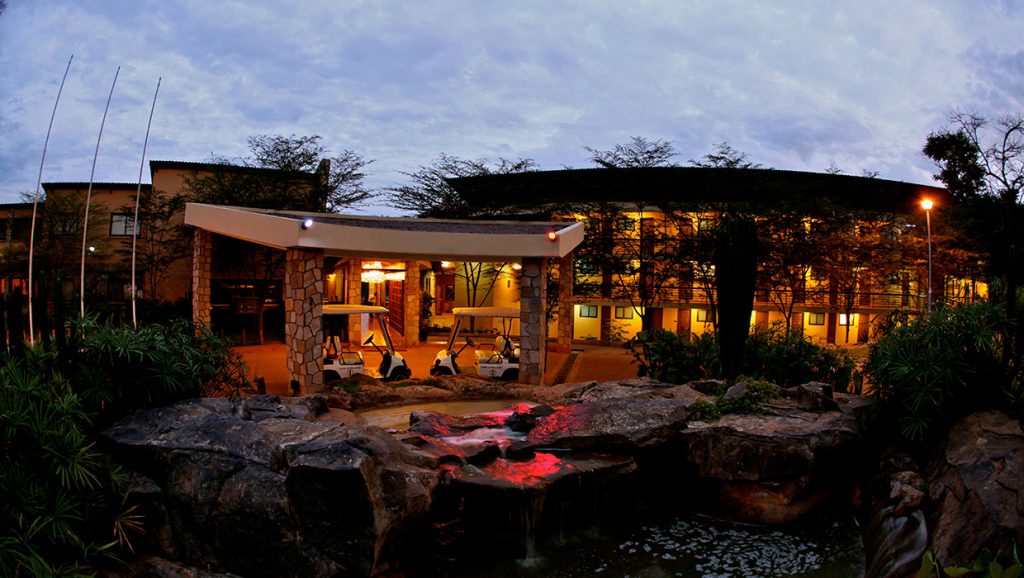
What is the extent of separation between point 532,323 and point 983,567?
9.41 metres

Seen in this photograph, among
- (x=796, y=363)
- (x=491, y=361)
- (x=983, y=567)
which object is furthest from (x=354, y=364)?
(x=983, y=567)

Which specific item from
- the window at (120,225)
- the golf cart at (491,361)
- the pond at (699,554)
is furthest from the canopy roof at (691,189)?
the pond at (699,554)

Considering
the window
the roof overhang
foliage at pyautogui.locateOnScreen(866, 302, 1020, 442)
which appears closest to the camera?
foliage at pyautogui.locateOnScreen(866, 302, 1020, 442)

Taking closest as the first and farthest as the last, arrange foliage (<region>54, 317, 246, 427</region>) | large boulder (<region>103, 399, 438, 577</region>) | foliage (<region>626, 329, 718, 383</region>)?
large boulder (<region>103, 399, 438, 577</region>) < foliage (<region>54, 317, 246, 427</region>) < foliage (<region>626, 329, 718, 383</region>)

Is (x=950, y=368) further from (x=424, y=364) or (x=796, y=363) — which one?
(x=424, y=364)

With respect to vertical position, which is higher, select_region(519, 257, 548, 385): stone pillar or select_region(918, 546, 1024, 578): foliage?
select_region(519, 257, 548, 385): stone pillar

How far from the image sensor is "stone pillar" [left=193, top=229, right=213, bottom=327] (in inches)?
635

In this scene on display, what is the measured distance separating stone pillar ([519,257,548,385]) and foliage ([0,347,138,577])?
8.75 metres

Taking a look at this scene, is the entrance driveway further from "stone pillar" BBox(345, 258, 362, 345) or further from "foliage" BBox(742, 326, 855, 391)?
"foliage" BBox(742, 326, 855, 391)

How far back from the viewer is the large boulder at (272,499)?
584 cm

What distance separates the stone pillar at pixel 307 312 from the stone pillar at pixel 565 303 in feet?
28.0

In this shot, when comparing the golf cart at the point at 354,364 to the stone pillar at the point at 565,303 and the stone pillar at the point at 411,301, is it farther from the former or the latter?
the stone pillar at the point at 565,303

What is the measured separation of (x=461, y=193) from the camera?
25828 millimetres

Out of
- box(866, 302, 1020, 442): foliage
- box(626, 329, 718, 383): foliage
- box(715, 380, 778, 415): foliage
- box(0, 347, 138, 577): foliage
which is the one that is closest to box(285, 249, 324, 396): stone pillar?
box(0, 347, 138, 577): foliage
